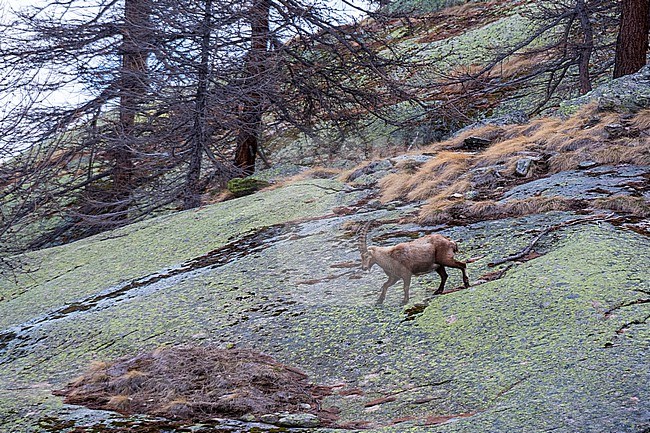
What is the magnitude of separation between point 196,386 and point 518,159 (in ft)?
20.4

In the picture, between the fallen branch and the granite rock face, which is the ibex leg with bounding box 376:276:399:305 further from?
the fallen branch

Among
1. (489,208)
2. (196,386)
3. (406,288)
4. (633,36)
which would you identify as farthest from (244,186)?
(196,386)

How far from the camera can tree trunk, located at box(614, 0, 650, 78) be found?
1173 cm

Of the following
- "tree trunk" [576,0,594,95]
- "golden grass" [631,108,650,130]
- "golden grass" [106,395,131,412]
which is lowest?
"golden grass" [106,395,131,412]

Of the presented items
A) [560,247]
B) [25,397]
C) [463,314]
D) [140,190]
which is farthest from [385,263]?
[140,190]

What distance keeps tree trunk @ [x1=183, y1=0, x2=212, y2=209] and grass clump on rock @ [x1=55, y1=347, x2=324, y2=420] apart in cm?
746

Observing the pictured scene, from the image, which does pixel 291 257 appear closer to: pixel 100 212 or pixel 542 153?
pixel 542 153

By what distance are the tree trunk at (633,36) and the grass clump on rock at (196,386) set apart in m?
10.3

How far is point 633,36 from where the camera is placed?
11922 millimetres

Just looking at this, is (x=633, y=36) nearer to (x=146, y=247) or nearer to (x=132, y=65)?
(x=132, y=65)

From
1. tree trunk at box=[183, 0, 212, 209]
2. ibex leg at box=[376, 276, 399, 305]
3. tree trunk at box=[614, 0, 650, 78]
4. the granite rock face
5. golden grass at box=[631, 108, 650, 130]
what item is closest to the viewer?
the granite rock face

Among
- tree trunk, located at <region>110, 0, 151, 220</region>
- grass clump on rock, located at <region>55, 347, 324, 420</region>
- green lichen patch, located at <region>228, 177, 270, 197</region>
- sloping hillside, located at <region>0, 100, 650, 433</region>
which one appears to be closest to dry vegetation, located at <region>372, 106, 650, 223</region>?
sloping hillside, located at <region>0, 100, 650, 433</region>

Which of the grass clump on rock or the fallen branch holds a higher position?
the fallen branch

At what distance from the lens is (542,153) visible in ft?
30.4
